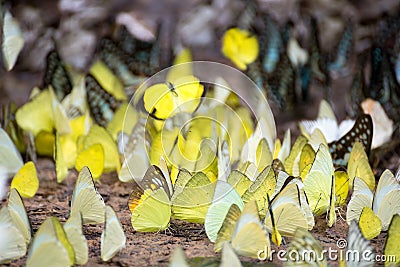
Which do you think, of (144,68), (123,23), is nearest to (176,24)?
(123,23)

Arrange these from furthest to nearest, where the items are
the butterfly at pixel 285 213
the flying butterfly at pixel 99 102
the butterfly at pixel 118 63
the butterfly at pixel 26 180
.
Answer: the butterfly at pixel 118 63
the flying butterfly at pixel 99 102
the butterfly at pixel 26 180
the butterfly at pixel 285 213

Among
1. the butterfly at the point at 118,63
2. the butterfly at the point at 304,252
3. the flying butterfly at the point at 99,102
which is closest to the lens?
the butterfly at the point at 304,252

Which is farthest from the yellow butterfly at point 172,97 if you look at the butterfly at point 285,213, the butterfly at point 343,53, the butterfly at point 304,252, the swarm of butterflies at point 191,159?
the butterfly at point 343,53

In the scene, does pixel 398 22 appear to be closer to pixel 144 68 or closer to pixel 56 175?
pixel 144 68

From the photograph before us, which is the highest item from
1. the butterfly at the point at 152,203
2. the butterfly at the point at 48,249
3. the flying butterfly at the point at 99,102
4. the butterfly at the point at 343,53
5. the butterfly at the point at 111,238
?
the butterfly at the point at 343,53

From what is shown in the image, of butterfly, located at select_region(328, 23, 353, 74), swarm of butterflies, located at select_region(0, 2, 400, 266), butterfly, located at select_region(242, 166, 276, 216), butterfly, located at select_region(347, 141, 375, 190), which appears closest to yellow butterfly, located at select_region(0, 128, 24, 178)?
swarm of butterflies, located at select_region(0, 2, 400, 266)

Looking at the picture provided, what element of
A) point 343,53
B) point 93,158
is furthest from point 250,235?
point 343,53

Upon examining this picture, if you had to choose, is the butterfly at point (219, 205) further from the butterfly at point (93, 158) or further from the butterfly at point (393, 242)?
the butterfly at point (93, 158)

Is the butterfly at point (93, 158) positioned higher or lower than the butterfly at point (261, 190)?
higher
